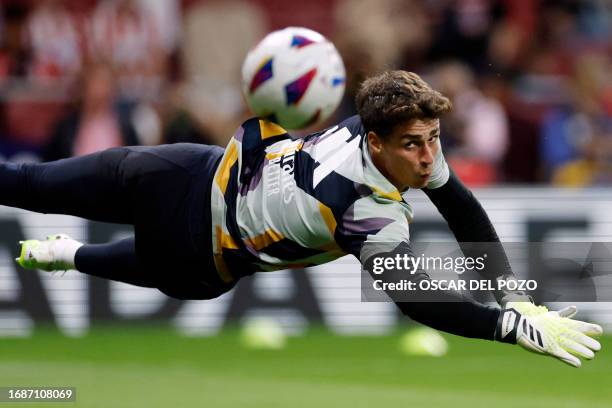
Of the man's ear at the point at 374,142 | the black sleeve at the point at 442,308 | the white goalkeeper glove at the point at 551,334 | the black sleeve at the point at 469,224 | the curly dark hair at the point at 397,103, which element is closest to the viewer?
the white goalkeeper glove at the point at 551,334

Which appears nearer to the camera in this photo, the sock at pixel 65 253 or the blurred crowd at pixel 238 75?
the sock at pixel 65 253

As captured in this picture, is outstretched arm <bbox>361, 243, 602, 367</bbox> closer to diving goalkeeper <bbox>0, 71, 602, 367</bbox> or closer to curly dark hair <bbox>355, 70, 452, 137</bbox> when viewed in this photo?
diving goalkeeper <bbox>0, 71, 602, 367</bbox>

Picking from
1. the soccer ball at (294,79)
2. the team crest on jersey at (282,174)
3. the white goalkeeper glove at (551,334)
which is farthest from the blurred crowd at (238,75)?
the white goalkeeper glove at (551,334)

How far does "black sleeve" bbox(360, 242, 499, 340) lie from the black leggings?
1.46 m

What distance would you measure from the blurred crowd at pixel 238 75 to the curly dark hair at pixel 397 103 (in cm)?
620

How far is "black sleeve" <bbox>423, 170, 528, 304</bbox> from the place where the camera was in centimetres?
835

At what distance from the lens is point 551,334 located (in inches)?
282

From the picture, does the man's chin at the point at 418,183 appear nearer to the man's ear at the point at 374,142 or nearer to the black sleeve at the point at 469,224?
the man's ear at the point at 374,142

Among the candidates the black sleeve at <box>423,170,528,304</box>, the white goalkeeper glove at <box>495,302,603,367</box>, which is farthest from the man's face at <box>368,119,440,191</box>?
the white goalkeeper glove at <box>495,302,603,367</box>

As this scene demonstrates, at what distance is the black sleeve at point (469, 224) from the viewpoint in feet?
27.4

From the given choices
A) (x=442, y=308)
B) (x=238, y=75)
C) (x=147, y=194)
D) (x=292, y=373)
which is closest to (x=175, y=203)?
(x=147, y=194)

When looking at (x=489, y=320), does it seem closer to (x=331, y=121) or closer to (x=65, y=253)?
(x=65, y=253)

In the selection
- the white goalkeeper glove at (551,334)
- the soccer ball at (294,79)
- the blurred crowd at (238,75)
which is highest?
the blurred crowd at (238,75)

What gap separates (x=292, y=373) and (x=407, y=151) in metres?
3.85
